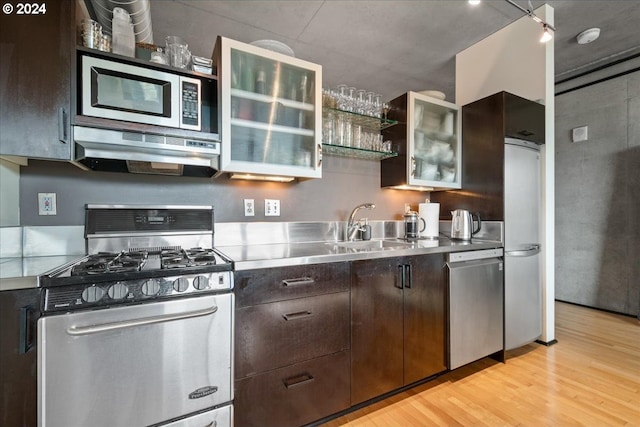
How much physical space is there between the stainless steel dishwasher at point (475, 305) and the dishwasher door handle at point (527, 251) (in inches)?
6.0

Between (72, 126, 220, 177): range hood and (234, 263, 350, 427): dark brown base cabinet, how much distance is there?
0.71 meters

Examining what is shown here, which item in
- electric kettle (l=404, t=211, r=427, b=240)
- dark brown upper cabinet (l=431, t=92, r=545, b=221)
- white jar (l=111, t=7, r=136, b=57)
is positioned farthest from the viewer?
electric kettle (l=404, t=211, r=427, b=240)

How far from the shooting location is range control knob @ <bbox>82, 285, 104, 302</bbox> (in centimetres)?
100

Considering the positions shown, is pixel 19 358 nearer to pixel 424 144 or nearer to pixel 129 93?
pixel 129 93

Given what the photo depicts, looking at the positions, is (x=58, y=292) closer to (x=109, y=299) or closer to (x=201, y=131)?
(x=109, y=299)

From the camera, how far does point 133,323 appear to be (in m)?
1.06

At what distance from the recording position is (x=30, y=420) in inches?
37.5

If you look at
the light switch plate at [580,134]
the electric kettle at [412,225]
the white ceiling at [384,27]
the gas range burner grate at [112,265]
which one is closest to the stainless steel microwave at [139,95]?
the gas range burner grate at [112,265]

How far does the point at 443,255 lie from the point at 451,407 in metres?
0.90

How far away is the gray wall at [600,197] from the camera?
2988mm

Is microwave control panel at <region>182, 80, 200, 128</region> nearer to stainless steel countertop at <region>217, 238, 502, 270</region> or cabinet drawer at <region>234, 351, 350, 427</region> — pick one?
stainless steel countertop at <region>217, 238, 502, 270</region>

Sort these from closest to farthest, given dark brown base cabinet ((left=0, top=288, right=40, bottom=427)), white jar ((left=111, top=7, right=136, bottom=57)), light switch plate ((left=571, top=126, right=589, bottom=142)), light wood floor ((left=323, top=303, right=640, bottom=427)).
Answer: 1. dark brown base cabinet ((left=0, top=288, right=40, bottom=427))
2. white jar ((left=111, top=7, right=136, bottom=57))
3. light wood floor ((left=323, top=303, right=640, bottom=427))
4. light switch plate ((left=571, top=126, right=589, bottom=142))

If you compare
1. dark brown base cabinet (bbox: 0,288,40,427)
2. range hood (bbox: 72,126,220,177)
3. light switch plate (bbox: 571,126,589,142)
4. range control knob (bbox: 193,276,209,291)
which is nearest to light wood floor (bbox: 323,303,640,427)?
range control knob (bbox: 193,276,209,291)

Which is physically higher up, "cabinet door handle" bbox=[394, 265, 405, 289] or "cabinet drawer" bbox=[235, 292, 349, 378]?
"cabinet door handle" bbox=[394, 265, 405, 289]
